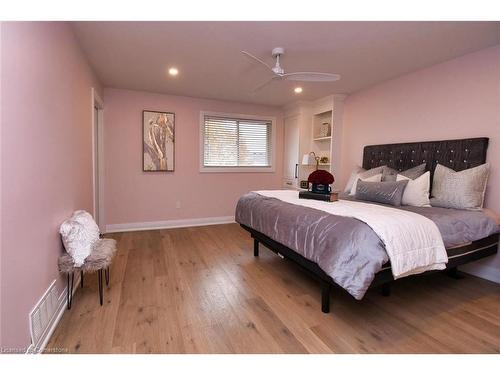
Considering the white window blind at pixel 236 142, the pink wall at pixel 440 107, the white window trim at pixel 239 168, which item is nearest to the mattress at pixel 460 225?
the pink wall at pixel 440 107

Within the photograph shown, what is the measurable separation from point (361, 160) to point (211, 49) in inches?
110

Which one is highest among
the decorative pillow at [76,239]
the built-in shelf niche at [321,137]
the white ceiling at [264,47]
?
the white ceiling at [264,47]

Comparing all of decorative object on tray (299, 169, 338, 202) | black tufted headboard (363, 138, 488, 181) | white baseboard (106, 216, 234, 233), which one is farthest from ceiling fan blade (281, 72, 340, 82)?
white baseboard (106, 216, 234, 233)

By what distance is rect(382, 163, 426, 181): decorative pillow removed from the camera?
2.96 metres

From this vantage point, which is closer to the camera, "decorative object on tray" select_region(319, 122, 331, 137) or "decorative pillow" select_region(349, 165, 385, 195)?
"decorative pillow" select_region(349, 165, 385, 195)

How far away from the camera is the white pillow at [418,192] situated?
265 cm

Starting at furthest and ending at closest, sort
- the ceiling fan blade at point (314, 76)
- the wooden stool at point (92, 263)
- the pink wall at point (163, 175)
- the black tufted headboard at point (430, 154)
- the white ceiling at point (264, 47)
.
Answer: the pink wall at point (163, 175)
the black tufted headboard at point (430, 154)
the ceiling fan blade at point (314, 76)
the white ceiling at point (264, 47)
the wooden stool at point (92, 263)

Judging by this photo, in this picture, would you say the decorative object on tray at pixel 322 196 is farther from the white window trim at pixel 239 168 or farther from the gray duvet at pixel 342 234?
the white window trim at pixel 239 168

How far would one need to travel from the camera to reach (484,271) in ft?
8.59

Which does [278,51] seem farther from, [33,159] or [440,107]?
[33,159]

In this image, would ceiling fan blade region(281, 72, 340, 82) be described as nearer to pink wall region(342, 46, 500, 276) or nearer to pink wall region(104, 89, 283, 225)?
pink wall region(342, 46, 500, 276)

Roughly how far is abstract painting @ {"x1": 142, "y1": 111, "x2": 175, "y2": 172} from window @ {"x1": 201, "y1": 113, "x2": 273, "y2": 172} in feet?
1.90

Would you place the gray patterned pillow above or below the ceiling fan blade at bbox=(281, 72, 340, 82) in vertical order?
below

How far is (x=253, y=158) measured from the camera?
17.1 feet
